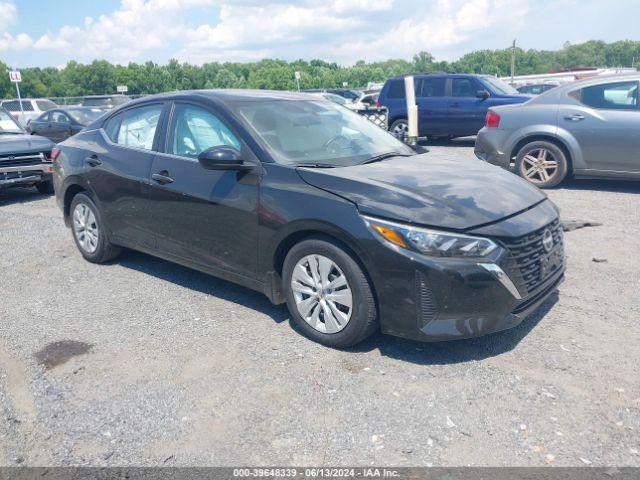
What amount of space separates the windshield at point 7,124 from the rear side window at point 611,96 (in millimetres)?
9461

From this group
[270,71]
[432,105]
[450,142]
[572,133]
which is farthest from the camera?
[270,71]

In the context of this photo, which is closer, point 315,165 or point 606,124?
point 315,165

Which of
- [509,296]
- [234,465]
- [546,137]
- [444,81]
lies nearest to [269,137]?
[509,296]

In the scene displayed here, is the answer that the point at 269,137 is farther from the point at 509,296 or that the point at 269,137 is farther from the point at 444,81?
the point at 444,81

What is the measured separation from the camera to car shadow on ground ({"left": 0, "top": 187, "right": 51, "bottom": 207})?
993cm

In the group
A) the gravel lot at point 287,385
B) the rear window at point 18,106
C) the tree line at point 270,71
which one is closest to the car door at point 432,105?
the gravel lot at point 287,385

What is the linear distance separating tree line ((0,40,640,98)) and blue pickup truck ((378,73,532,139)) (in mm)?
61785

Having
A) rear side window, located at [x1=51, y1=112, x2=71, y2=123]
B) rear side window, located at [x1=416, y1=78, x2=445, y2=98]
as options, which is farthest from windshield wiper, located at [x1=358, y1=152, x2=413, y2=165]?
rear side window, located at [x1=51, y1=112, x2=71, y2=123]

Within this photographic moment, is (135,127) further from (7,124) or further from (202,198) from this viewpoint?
(7,124)

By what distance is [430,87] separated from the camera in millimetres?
14836

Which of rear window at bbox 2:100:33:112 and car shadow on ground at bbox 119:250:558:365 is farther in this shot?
rear window at bbox 2:100:33:112

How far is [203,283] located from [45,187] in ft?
21.5

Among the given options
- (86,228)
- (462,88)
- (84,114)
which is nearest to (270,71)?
(84,114)

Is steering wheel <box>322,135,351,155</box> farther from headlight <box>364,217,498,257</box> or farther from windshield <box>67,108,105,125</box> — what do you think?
windshield <box>67,108,105,125</box>
